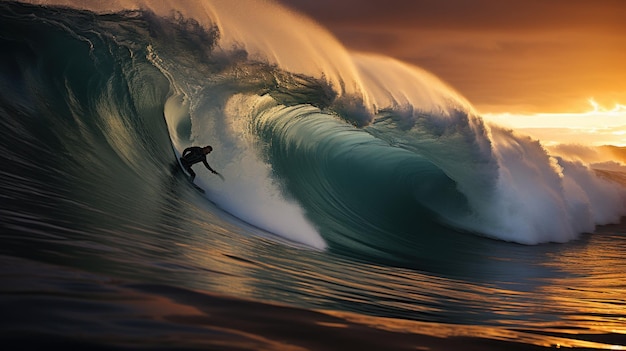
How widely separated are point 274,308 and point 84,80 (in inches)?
248

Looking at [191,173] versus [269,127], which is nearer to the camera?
[191,173]

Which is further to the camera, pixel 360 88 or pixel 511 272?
pixel 360 88

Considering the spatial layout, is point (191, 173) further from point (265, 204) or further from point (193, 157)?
point (265, 204)

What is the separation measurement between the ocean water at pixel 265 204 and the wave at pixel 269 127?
36 mm

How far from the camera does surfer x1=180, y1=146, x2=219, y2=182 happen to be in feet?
25.1

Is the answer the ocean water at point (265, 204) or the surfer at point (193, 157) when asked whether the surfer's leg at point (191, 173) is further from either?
the ocean water at point (265, 204)

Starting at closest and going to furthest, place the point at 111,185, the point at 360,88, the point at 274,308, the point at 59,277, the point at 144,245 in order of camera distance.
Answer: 1. the point at 59,277
2. the point at 274,308
3. the point at 144,245
4. the point at 111,185
5. the point at 360,88

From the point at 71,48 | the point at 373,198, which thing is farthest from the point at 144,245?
the point at 373,198

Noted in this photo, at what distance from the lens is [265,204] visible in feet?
24.1

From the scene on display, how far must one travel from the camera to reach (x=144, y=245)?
3465 mm

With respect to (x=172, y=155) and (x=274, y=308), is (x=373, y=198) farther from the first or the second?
(x=274, y=308)

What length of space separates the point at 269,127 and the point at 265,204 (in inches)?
103

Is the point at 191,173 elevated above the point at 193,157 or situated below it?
below

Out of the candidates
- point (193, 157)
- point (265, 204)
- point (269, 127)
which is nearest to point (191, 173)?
point (193, 157)
